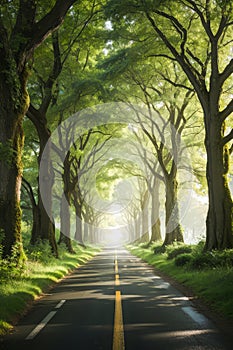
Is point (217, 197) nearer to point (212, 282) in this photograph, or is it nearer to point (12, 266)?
point (212, 282)

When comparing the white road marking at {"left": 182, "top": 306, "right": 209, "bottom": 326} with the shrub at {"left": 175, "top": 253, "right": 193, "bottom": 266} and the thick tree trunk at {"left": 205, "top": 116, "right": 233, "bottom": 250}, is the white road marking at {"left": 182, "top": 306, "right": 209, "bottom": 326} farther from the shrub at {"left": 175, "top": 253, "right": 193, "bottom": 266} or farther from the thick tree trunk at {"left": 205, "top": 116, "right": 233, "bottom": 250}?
the shrub at {"left": 175, "top": 253, "right": 193, "bottom": 266}

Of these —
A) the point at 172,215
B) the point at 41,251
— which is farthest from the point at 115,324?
the point at 172,215

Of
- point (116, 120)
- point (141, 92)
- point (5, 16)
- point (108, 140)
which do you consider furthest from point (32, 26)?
point (108, 140)

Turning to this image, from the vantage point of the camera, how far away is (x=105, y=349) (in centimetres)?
564

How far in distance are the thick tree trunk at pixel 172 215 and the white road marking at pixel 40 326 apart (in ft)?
65.9

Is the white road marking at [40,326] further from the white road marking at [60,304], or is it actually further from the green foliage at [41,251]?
the green foliage at [41,251]

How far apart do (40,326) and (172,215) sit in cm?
2174

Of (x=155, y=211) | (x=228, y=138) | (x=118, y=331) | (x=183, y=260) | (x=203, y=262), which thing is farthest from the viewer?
(x=155, y=211)

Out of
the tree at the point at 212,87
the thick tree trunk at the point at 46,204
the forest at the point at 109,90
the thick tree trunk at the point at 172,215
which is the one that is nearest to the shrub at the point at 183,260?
the tree at the point at 212,87

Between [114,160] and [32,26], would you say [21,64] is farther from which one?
[114,160]

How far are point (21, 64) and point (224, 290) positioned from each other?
9.85 m

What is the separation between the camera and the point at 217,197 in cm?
1623

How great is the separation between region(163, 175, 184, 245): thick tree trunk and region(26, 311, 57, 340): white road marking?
65.9ft

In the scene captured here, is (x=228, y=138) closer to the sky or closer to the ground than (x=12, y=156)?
closer to the sky
